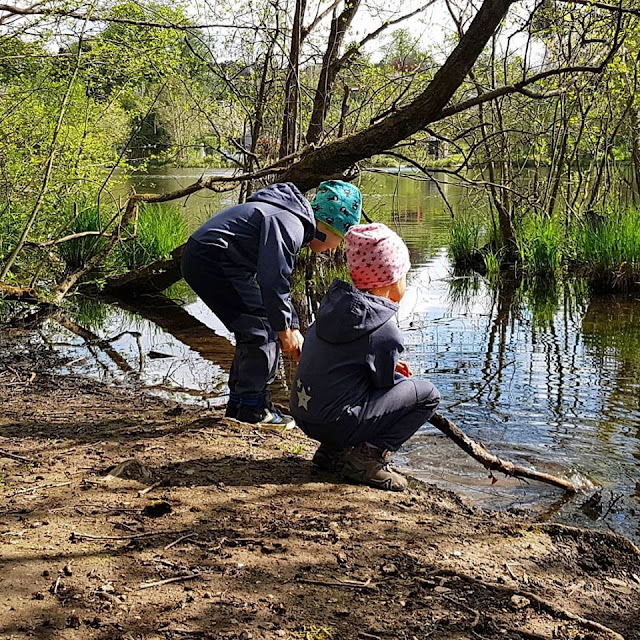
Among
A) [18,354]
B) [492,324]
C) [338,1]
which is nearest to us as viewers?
[18,354]

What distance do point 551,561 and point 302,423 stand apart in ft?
3.94

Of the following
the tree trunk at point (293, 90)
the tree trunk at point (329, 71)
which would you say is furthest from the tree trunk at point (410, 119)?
the tree trunk at point (293, 90)

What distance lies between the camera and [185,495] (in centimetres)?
300

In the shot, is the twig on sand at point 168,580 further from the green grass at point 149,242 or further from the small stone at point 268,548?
the green grass at point 149,242

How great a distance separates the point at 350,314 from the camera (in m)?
3.21

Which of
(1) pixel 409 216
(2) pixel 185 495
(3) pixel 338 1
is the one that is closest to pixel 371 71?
(3) pixel 338 1

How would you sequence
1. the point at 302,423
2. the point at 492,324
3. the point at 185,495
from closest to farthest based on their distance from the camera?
the point at 185,495
the point at 302,423
the point at 492,324

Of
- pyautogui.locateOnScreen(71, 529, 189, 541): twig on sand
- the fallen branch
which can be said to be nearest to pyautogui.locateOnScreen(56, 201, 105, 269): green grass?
the fallen branch

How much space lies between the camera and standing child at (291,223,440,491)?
326cm

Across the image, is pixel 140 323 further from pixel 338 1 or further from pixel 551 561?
pixel 551 561

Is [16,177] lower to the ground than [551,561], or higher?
higher

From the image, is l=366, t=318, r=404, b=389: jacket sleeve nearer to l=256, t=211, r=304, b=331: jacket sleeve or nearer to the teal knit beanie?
l=256, t=211, r=304, b=331: jacket sleeve

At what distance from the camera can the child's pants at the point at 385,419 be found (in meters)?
3.32

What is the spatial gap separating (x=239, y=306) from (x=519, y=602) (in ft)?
7.73
